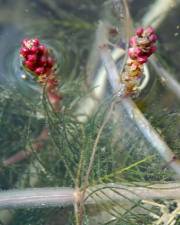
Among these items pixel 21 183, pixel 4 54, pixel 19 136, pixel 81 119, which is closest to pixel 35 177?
pixel 21 183

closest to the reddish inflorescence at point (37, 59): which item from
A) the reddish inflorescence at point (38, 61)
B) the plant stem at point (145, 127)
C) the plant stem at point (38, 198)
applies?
the reddish inflorescence at point (38, 61)

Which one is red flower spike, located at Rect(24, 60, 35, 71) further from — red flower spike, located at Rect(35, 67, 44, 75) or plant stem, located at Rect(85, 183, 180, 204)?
plant stem, located at Rect(85, 183, 180, 204)

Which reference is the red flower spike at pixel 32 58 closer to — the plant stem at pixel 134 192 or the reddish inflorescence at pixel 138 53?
the reddish inflorescence at pixel 138 53

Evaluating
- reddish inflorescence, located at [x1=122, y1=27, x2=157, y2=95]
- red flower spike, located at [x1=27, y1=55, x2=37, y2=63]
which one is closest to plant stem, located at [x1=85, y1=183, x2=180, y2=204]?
reddish inflorescence, located at [x1=122, y1=27, x2=157, y2=95]

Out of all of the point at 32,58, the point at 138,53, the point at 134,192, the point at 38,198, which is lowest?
the point at 134,192

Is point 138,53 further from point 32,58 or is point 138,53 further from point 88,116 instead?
point 88,116

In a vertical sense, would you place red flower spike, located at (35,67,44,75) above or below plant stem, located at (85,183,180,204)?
above

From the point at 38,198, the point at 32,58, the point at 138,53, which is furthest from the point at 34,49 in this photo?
the point at 38,198
